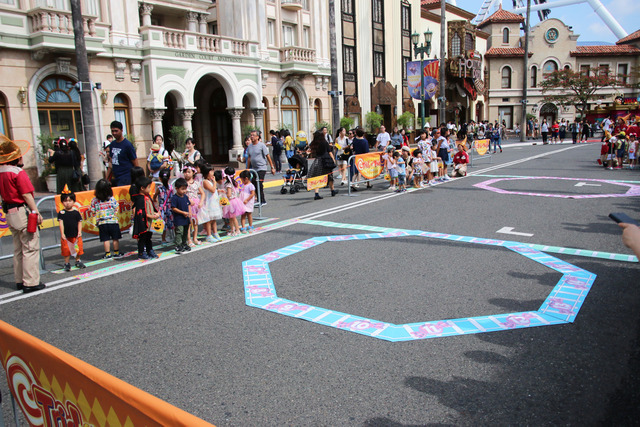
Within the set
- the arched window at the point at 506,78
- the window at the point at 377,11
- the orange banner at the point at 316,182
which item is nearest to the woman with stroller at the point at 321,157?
the orange banner at the point at 316,182

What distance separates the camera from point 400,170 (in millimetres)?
14508

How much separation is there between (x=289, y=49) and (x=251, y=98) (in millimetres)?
4274

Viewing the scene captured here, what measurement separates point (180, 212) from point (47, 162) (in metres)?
12.5

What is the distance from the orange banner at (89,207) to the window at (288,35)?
76.8 feet

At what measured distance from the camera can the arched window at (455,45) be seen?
5144cm

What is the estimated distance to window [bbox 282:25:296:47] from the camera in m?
30.2

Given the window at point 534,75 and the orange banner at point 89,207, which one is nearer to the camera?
the orange banner at point 89,207

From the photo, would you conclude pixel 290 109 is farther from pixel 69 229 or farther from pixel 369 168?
pixel 69 229

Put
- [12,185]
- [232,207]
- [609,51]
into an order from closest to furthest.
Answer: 1. [12,185]
2. [232,207]
3. [609,51]

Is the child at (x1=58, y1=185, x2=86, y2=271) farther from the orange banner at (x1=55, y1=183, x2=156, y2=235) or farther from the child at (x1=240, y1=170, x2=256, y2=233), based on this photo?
the child at (x1=240, y1=170, x2=256, y2=233)

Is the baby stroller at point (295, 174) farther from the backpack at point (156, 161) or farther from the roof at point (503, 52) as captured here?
the roof at point (503, 52)

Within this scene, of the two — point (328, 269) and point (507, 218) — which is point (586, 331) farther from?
point (507, 218)

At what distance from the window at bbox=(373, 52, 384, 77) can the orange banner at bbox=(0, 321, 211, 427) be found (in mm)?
38499

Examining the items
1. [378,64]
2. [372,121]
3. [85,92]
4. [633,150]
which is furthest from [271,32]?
[633,150]
